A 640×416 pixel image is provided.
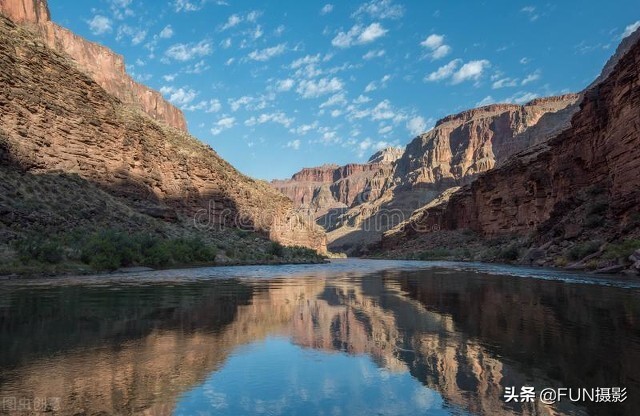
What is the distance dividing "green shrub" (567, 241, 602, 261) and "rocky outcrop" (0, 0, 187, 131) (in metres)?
49.7

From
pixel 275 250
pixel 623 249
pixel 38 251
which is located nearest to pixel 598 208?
pixel 623 249

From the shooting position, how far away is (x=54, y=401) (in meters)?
3.39

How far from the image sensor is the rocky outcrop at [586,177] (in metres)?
26.4

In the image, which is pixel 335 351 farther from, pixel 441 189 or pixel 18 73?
pixel 441 189

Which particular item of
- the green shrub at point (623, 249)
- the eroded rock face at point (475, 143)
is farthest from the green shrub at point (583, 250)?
the eroded rock face at point (475, 143)

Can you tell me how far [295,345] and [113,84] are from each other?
106337 mm

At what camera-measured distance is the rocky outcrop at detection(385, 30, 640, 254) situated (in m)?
26.4

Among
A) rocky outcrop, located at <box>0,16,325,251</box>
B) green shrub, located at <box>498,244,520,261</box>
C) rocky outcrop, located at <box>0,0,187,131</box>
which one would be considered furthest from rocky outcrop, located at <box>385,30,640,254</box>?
rocky outcrop, located at <box>0,0,187,131</box>

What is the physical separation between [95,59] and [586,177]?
341 ft

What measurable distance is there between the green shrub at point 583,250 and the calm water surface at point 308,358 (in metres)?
17.9

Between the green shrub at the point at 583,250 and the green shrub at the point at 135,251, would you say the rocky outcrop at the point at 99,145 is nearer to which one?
the green shrub at the point at 135,251

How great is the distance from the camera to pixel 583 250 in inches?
982

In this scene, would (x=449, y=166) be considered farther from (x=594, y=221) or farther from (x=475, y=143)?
(x=594, y=221)

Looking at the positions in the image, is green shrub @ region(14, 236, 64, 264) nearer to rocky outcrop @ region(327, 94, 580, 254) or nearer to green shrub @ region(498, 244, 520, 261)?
green shrub @ region(498, 244, 520, 261)
